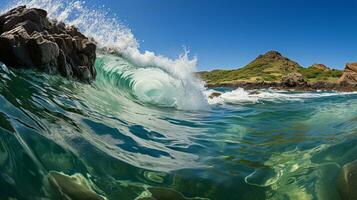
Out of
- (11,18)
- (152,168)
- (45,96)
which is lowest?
(152,168)

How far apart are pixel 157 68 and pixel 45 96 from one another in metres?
14.7

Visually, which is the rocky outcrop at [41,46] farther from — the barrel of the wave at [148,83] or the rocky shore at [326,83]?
the rocky shore at [326,83]

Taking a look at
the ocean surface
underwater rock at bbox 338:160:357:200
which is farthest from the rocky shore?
underwater rock at bbox 338:160:357:200

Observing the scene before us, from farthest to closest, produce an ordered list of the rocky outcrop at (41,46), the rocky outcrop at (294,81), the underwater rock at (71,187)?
the rocky outcrop at (294,81) < the rocky outcrop at (41,46) < the underwater rock at (71,187)

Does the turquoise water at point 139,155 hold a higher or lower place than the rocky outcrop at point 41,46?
lower

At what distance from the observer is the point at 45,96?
7504 millimetres

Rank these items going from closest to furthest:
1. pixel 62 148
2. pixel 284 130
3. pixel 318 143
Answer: pixel 62 148, pixel 318 143, pixel 284 130

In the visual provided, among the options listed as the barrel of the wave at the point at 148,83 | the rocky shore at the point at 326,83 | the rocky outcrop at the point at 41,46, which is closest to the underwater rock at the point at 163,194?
the rocky outcrop at the point at 41,46

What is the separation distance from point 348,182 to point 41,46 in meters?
8.45

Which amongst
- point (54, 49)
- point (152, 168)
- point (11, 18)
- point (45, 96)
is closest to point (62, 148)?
point (152, 168)

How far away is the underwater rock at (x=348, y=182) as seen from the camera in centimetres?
408

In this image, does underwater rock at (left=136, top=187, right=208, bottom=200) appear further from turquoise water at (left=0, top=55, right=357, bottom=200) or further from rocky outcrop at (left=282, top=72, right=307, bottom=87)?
rocky outcrop at (left=282, top=72, right=307, bottom=87)

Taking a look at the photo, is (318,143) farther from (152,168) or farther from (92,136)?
(92,136)

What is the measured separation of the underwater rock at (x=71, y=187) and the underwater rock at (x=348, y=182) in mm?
2686
